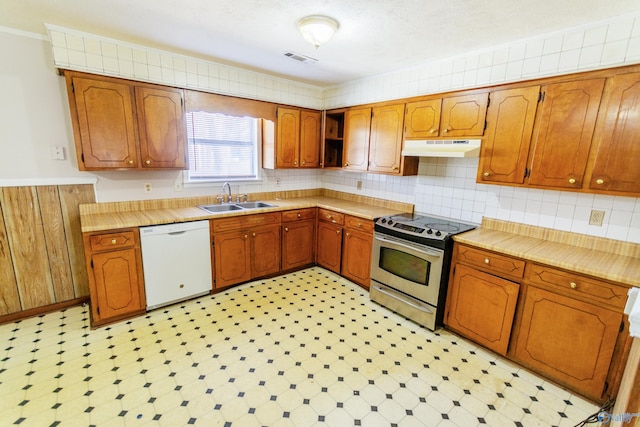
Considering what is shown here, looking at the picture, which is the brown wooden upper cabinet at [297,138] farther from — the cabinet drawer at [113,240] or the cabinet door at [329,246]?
the cabinet drawer at [113,240]

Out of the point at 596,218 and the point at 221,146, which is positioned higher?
the point at 221,146

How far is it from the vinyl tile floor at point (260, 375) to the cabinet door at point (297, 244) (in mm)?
887

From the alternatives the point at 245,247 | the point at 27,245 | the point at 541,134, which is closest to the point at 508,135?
the point at 541,134

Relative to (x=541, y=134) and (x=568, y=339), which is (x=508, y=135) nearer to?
(x=541, y=134)

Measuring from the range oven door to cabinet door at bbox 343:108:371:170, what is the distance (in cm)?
104

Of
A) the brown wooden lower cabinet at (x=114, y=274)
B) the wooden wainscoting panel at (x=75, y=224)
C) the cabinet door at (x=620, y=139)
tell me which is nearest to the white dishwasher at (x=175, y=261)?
the brown wooden lower cabinet at (x=114, y=274)

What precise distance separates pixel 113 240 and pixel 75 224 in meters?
0.65

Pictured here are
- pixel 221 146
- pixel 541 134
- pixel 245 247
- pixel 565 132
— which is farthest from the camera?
pixel 221 146

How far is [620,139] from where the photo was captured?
74.5 inches

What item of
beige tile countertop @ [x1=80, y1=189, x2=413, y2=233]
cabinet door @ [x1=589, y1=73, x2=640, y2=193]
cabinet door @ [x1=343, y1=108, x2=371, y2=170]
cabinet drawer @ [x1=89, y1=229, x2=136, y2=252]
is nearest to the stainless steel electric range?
beige tile countertop @ [x1=80, y1=189, x2=413, y2=233]

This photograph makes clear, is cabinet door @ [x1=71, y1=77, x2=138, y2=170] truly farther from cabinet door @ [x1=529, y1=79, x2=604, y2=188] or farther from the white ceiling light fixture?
cabinet door @ [x1=529, y1=79, x2=604, y2=188]

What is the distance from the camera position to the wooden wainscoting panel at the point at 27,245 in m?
Answer: 2.48

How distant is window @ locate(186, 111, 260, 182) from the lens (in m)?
3.32

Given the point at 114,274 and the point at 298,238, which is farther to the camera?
the point at 298,238
